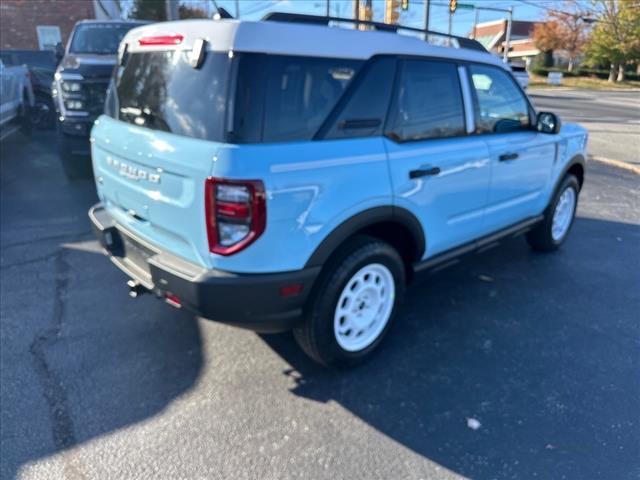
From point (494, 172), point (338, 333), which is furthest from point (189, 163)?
point (494, 172)

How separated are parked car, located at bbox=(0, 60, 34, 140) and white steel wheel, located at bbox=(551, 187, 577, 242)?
868 centimetres

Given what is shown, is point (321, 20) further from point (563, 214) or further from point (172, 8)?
point (172, 8)

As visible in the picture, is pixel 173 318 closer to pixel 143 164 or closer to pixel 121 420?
pixel 121 420

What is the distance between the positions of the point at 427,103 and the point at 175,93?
5.22ft

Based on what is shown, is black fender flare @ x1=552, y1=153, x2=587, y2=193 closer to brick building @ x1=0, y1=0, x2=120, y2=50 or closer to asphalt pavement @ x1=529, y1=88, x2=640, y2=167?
asphalt pavement @ x1=529, y1=88, x2=640, y2=167

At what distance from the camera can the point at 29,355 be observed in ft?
10.7

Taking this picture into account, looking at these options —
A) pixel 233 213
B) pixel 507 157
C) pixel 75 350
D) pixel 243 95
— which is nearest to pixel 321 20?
pixel 243 95

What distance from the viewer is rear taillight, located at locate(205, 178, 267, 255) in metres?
2.35

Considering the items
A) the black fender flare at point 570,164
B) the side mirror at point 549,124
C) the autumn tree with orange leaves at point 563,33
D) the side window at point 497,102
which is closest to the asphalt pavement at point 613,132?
the black fender flare at point 570,164

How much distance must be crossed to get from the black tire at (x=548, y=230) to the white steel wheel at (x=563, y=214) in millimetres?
45

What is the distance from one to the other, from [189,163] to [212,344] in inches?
57.4

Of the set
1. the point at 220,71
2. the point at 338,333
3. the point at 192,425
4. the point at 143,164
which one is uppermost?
the point at 220,71

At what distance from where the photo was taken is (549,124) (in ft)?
14.1

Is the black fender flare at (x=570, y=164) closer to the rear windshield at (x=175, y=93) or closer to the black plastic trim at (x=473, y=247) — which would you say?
the black plastic trim at (x=473, y=247)
